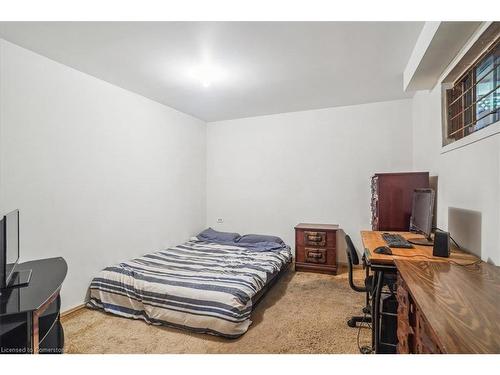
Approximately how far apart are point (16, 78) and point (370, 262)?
3110 millimetres

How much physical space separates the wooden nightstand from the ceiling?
188 centimetres

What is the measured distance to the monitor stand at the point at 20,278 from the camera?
5.55 ft

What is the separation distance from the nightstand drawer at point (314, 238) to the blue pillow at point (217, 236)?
118 centimetres

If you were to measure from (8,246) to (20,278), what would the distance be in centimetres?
24

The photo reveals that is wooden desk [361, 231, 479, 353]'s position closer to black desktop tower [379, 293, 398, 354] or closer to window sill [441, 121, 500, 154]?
black desktop tower [379, 293, 398, 354]

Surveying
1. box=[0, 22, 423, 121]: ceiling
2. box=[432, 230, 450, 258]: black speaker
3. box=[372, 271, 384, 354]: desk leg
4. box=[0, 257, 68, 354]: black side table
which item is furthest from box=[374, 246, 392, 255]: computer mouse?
box=[0, 257, 68, 354]: black side table

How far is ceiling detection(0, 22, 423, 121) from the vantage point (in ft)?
6.31

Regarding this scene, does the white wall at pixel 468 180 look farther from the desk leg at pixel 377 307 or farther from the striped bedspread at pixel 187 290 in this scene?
the striped bedspread at pixel 187 290

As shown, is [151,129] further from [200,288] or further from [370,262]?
[370,262]

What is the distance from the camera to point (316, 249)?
12.2 ft

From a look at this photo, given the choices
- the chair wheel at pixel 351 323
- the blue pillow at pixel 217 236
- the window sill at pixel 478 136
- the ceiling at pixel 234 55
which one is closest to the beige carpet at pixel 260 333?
the chair wheel at pixel 351 323

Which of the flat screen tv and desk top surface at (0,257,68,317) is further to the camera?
the flat screen tv

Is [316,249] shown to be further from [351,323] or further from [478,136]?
[478,136]
